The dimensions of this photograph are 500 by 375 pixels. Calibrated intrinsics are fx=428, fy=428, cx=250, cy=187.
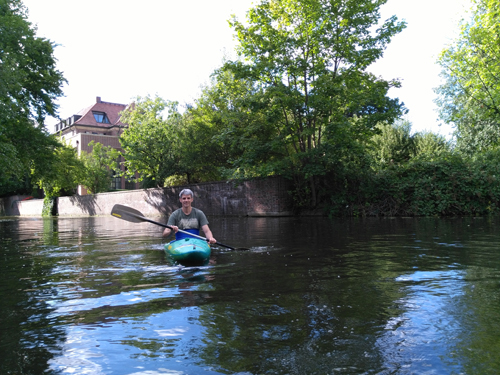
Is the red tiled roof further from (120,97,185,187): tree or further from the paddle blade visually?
the paddle blade

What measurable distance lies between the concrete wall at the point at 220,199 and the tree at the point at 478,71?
11.9 metres

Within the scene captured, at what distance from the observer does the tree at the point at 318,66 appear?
2044cm

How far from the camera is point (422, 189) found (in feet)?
67.2

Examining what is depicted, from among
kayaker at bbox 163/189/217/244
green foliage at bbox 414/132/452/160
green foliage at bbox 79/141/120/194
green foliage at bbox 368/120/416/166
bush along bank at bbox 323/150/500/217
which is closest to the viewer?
kayaker at bbox 163/189/217/244

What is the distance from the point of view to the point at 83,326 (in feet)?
12.7

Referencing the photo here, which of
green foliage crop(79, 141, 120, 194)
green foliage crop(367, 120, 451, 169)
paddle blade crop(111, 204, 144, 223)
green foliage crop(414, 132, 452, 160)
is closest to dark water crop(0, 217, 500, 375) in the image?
paddle blade crop(111, 204, 144, 223)

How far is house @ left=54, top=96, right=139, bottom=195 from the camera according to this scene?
62.5 m

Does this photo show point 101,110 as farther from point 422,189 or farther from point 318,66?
point 422,189

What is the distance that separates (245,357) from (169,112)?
119ft

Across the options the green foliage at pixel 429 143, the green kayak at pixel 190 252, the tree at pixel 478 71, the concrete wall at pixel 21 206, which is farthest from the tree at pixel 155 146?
the green kayak at pixel 190 252

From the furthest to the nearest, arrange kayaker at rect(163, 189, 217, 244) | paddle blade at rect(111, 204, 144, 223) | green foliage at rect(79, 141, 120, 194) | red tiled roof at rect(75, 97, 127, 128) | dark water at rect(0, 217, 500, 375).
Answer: red tiled roof at rect(75, 97, 127, 128), green foliage at rect(79, 141, 120, 194), paddle blade at rect(111, 204, 144, 223), kayaker at rect(163, 189, 217, 244), dark water at rect(0, 217, 500, 375)

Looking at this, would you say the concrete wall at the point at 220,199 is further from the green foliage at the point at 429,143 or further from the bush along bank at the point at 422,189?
the green foliage at the point at 429,143

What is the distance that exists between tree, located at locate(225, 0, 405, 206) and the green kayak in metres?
13.9

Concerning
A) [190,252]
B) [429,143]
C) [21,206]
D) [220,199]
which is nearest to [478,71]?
[429,143]
